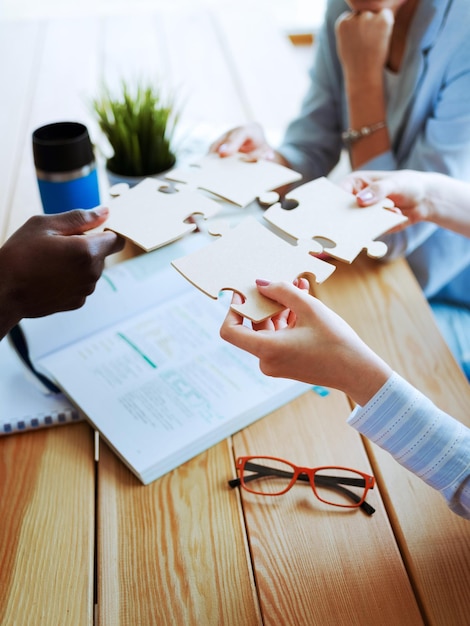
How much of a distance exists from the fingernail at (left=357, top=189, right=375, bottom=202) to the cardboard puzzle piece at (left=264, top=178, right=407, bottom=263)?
0.03 feet

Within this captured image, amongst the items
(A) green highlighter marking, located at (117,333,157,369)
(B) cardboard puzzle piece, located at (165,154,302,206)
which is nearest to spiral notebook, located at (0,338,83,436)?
(A) green highlighter marking, located at (117,333,157,369)

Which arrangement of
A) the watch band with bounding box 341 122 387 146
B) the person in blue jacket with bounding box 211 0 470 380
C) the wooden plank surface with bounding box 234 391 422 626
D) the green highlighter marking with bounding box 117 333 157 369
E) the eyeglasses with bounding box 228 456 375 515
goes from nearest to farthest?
the wooden plank surface with bounding box 234 391 422 626 → the eyeglasses with bounding box 228 456 375 515 → the green highlighter marking with bounding box 117 333 157 369 → the person in blue jacket with bounding box 211 0 470 380 → the watch band with bounding box 341 122 387 146

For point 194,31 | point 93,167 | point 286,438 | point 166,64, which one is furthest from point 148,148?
point 194,31

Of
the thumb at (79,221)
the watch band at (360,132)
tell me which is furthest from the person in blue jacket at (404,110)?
the thumb at (79,221)

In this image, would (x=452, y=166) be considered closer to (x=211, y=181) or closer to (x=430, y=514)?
(x=211, y=181)

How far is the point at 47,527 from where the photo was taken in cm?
74

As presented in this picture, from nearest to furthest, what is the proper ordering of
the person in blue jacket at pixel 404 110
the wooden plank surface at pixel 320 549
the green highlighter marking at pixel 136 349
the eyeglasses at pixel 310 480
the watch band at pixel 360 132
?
the wooden plank surface at pixel 320 549 → the eyeglasses at pixel 310 480 → the green highlighter marking at pixel 136 349 → the person in blue jacket at pixel 404 110 → the watch band at pixel 360 132

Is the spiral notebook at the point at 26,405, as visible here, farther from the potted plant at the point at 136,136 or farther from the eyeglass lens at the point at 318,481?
the potted plant at the point at 136,136

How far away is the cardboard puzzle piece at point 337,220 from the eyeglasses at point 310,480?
0.27 m

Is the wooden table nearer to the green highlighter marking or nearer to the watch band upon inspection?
the green highlighter marking

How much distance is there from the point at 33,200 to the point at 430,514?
0.97 meters

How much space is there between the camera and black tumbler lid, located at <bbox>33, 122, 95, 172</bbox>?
970mm

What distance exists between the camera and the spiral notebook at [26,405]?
2.79ft


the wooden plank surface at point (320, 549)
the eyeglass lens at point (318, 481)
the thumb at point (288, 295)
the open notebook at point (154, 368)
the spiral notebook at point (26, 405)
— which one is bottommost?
the wooden plank surface at point (320, 549)
